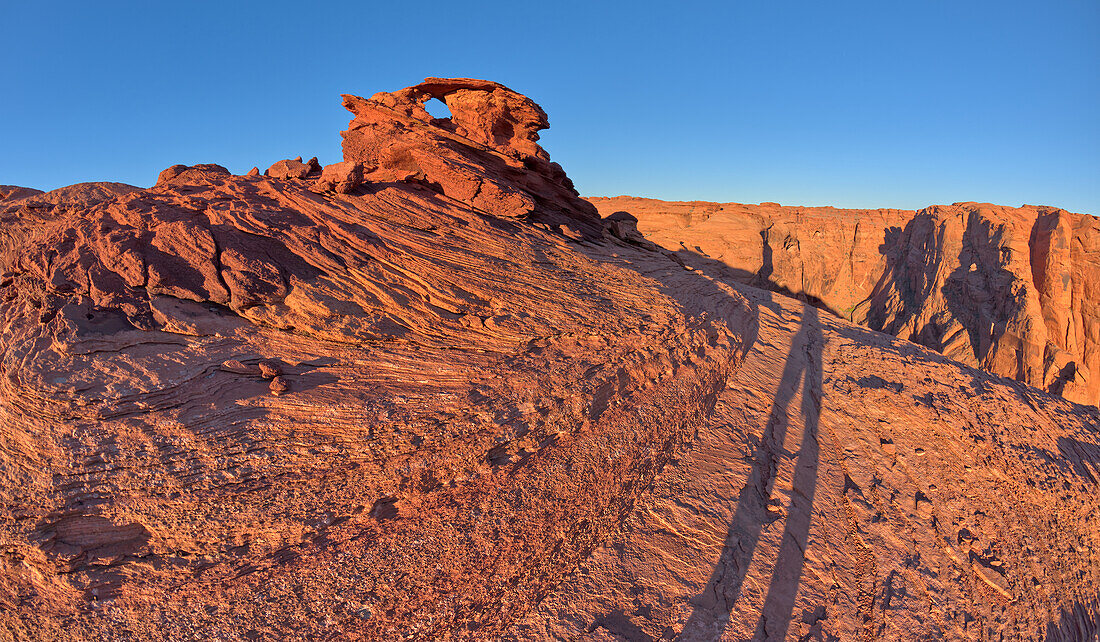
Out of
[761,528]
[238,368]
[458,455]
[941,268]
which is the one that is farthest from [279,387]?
[941,268]

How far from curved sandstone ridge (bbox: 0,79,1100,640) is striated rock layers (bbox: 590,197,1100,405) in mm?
9641

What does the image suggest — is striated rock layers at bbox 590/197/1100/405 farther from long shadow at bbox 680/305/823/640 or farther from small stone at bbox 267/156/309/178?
small stone at bbox 267/156/309/178

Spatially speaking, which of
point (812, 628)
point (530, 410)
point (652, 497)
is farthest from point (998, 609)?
point (530, 410)

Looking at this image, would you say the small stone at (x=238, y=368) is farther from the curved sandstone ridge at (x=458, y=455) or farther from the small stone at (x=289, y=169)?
the small stone at (x=289, y=169)

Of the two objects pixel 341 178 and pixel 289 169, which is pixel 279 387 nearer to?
pixel 341 178

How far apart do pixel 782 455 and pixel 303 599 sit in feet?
17.3

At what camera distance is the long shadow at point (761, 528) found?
4.04 metres

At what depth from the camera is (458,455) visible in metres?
4.75

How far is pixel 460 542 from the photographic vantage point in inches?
167

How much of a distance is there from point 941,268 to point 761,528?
1959 centimetres

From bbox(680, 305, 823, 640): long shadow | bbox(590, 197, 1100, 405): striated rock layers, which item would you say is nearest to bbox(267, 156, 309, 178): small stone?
bbox(680, 305, 823, 640): long shadow

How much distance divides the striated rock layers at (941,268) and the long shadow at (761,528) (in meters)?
9.60

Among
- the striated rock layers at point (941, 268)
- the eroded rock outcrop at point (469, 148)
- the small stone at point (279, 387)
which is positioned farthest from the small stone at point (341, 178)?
the striated rock layers at point (941, 268)

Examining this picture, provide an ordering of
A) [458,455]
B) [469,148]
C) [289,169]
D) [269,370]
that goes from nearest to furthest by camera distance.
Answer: [458,455], [269,370], [289,169], [469,148]
